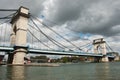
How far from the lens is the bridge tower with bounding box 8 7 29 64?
173ft

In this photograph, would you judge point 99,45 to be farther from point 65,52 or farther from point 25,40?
point 25,40

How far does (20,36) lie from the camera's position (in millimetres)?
54719

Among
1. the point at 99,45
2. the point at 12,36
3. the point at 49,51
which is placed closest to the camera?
the point at 12,36

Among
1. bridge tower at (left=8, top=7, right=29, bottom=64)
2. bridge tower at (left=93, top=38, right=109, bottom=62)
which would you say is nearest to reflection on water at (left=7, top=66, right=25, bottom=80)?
bridge tower at (left=8, top=7, right=29, bottom=64)

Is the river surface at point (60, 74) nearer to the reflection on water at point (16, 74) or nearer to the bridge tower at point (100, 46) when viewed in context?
the reflection on water at point (16, 74)

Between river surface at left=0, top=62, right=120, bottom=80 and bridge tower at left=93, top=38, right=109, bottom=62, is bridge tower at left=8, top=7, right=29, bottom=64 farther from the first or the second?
bridge tower at left=93, top=38, right=109, bottom=62

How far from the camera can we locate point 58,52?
7131 cm

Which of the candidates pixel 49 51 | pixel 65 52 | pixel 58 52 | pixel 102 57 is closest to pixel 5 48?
pixel 49 51

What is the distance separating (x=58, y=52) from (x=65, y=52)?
5164 millimetres

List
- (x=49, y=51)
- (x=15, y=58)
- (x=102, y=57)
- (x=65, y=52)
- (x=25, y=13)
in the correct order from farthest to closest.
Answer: (x=102, y=57) → (x=65, y=52) → (x=49, y=51) → (x=25, y=13) → (x=15, y=58)

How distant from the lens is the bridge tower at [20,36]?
2082 inches

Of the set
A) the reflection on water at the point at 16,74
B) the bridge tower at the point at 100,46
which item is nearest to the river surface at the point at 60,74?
the reflection on water at the point at 16,74

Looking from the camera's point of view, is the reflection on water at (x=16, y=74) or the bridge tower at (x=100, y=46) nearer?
the reflection on water at (x=16, y=74)

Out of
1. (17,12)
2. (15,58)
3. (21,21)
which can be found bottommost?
(15,58)
